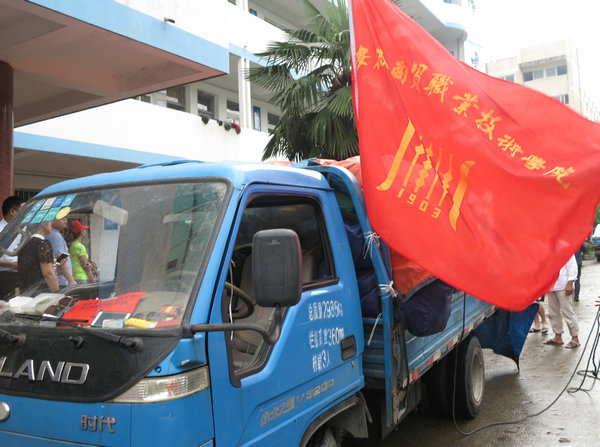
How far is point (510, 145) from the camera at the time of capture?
11.0ft

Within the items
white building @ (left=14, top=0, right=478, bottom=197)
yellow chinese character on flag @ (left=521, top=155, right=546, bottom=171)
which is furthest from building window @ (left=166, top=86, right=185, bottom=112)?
yellow chinese character on flag @ (left=521, top=155, right=546, bottom=171)

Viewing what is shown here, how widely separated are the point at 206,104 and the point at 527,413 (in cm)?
1381

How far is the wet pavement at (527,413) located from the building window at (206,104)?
472 inches

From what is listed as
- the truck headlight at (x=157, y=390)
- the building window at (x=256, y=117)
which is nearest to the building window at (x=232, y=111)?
the building window at (x=256, y=117)

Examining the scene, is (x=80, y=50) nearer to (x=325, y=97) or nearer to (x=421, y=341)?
(x=325, y=97)

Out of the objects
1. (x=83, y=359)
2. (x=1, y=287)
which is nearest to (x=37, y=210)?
(x=1, y=287)

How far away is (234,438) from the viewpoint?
2.16 m

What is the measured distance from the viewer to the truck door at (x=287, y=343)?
7.25 feet

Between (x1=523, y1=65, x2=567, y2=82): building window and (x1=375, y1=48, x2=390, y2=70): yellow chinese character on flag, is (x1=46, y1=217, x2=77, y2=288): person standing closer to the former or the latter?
(x1=375, y1=48, x2=390, y2=70): yellow chinese character on flag

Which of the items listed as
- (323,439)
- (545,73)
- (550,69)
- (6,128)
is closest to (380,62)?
(323,439)

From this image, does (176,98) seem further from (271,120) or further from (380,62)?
(380,62)

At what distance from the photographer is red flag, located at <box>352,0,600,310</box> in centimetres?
307

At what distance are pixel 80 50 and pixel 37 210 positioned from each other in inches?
185

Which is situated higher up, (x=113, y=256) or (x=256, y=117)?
(x=256, y=117)
